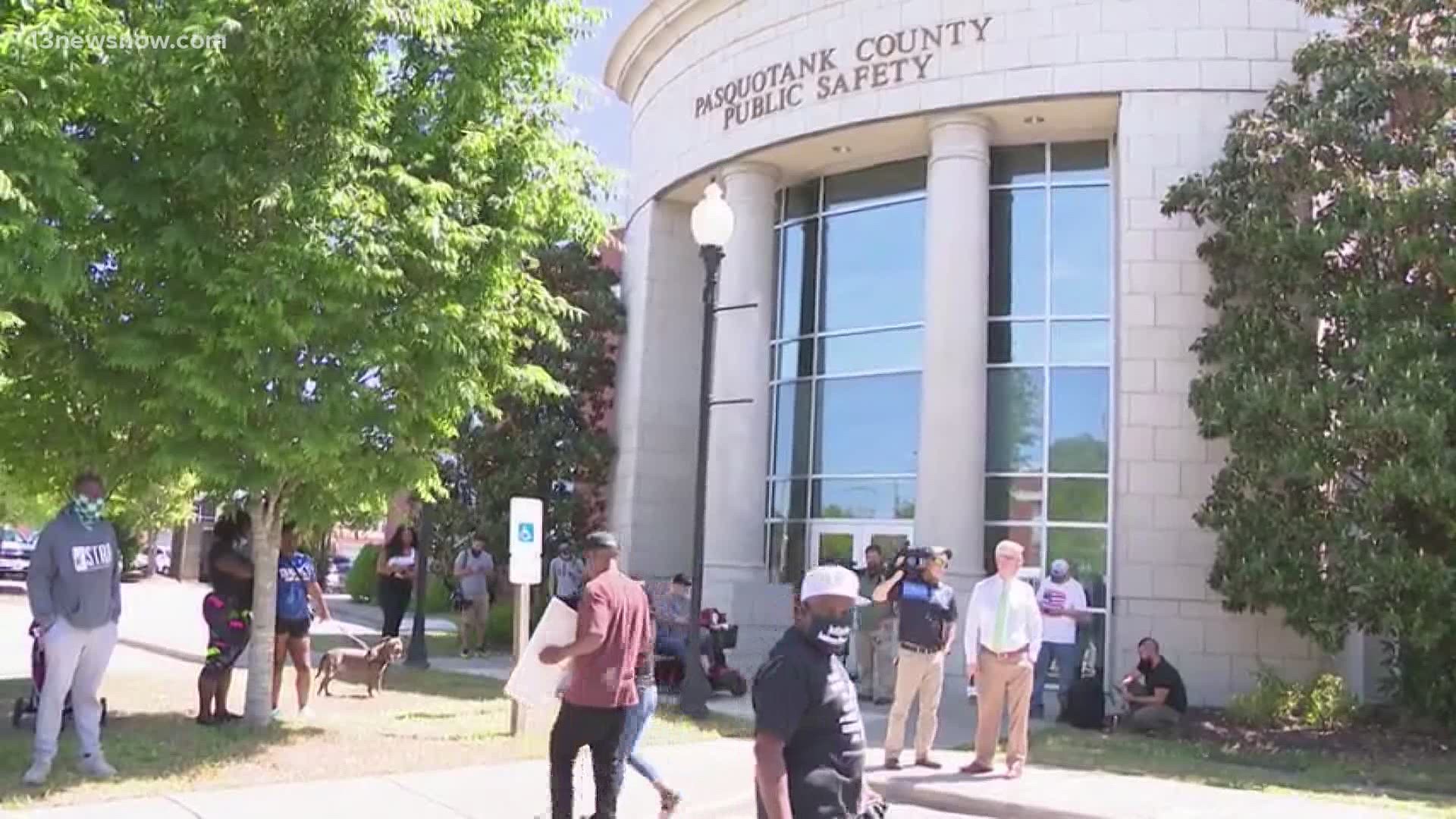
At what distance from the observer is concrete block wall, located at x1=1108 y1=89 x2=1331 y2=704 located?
15344 millimetres

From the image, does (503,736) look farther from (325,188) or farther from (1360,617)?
(1360,617)

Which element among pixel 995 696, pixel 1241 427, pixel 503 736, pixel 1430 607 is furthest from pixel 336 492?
pixel 1430 607

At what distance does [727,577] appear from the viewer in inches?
747

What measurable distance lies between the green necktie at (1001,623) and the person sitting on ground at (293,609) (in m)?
5.72

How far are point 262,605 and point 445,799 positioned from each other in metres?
2.92

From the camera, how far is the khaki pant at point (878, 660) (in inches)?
562

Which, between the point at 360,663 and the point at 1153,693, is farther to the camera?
the point at 1153,693

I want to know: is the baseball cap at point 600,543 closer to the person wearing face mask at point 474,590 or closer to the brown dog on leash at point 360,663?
the brown dog on leash at point 360,663

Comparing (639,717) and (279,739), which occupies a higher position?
(639,717)

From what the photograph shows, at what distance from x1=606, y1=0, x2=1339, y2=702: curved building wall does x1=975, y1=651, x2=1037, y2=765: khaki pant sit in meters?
6.36

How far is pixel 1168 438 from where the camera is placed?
15773 millimetres

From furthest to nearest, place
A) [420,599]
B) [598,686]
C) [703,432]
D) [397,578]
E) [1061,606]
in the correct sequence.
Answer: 1. [397,578]
2. [420,599]
3. [1061,606]
4. [703,432]
5. [598,686]

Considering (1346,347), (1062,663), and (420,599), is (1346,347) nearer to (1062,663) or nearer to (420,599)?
(1062,663)

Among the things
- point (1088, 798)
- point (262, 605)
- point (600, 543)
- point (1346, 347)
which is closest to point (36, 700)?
point (262, 605)
